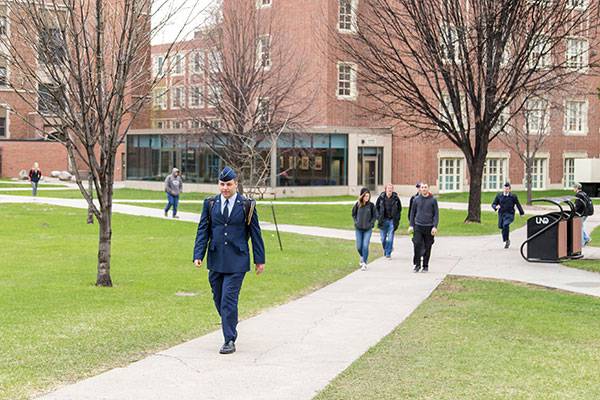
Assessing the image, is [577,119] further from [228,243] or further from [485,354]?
[228,243]

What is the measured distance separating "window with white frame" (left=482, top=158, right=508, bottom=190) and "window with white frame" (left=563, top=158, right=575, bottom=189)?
5941 millimetres

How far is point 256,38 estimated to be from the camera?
4119 cm

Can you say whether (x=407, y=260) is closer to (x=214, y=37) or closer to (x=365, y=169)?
(x=214, y=37)

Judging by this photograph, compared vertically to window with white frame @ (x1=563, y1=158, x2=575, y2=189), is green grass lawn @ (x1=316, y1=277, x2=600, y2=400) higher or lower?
lower

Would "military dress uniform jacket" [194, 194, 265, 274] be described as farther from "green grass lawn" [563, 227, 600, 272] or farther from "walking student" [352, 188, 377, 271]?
"green grass lawn" [563, 227, 600, 272]

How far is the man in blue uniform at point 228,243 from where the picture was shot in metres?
9.89

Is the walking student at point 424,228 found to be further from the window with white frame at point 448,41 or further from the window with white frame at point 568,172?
the window with white frame at point 568,172

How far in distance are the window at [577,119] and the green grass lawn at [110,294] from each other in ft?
132

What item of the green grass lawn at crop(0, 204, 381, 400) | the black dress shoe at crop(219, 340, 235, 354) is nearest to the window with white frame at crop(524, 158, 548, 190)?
the green grass lawn at crop(0, 204, 381, 400)

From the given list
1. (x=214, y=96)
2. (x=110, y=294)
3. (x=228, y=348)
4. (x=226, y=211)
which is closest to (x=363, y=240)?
(x=110, y=294)

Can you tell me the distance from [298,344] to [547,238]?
452 inches

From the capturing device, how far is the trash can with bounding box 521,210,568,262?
65.9 feet

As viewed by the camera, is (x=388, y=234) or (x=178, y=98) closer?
(x=388, y=234)

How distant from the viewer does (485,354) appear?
962cm
